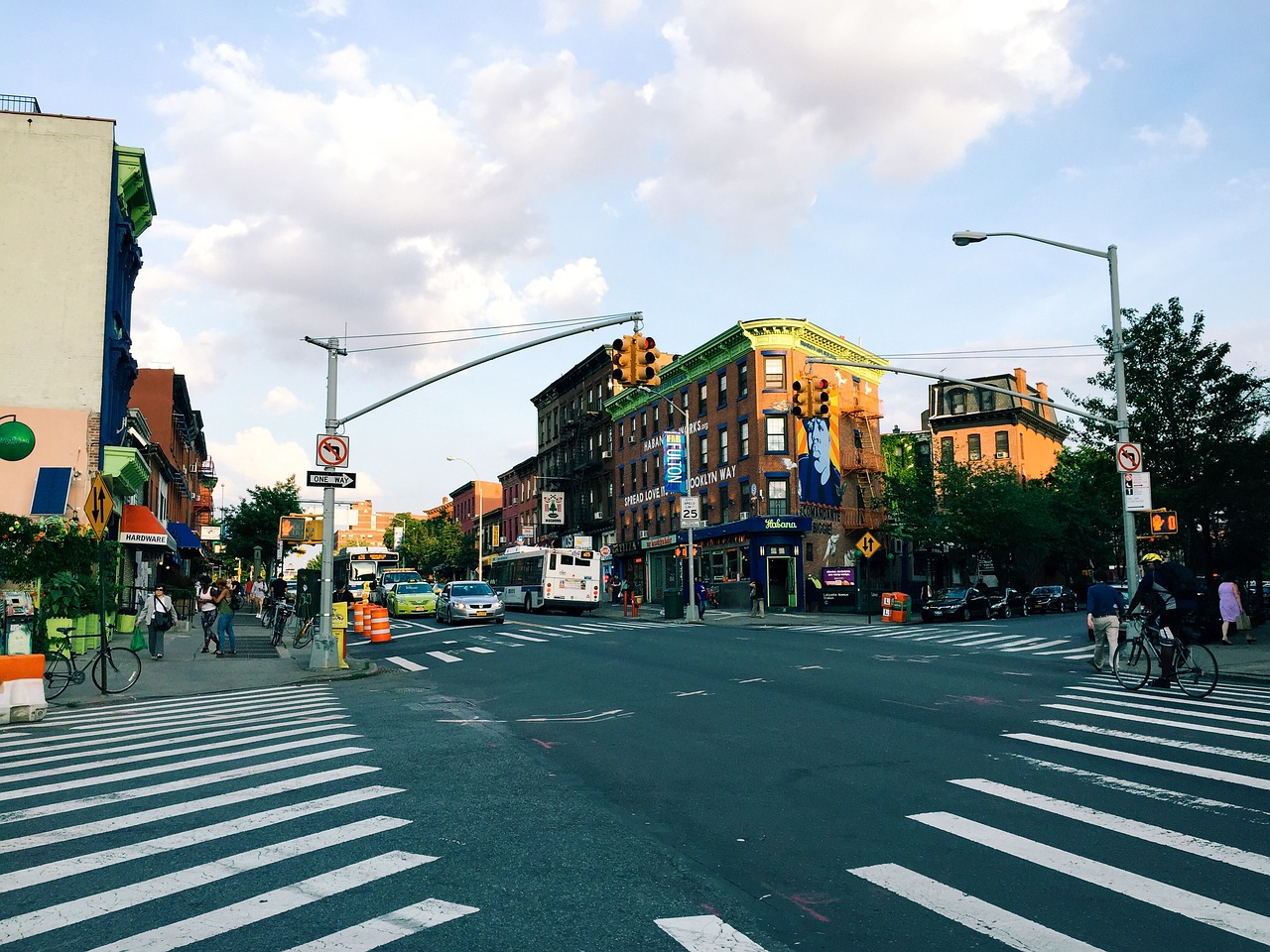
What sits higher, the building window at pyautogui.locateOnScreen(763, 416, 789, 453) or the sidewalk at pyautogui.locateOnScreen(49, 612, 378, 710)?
the building window at pyautogui.locateOnScreen(763, 416, 789, 453)

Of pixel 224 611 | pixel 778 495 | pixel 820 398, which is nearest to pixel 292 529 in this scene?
pixel 778 495

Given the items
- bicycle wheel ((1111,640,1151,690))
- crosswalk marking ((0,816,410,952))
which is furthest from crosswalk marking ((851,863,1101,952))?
bicycle wheel ((1111,640,1151,690))

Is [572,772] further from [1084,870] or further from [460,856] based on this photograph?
[1084,870]

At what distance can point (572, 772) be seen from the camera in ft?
28.0

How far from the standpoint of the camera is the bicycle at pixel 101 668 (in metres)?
15.3

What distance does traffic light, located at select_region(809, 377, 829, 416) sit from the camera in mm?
20953

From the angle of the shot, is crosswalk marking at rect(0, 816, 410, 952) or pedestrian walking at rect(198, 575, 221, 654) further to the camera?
pedestrian walking at rect(198, 575, 221, 654)

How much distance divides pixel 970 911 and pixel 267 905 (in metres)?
3.57

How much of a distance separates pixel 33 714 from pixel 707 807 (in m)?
10.1

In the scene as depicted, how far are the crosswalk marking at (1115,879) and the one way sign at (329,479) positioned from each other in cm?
1584

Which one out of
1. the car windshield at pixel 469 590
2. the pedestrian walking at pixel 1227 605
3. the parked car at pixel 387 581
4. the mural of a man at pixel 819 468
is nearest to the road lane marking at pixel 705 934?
the pedestrian walking at pixel 1227 605

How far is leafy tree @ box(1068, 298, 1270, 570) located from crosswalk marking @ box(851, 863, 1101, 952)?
75.9ft

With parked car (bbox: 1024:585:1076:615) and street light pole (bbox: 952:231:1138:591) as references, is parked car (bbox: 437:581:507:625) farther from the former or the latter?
parked car (bbox: 1024:585:1076:615)

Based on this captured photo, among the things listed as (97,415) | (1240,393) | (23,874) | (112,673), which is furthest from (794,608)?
(23,874)
